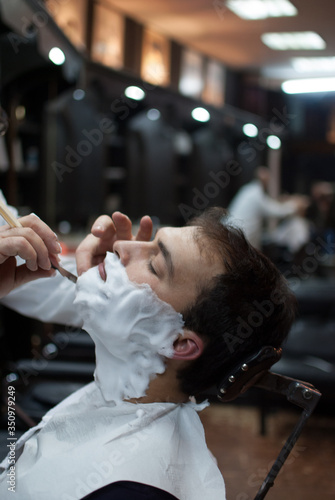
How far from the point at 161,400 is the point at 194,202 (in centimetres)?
649

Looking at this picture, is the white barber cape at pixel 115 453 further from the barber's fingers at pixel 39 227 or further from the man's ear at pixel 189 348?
the barber's fingers at pixel 39 227

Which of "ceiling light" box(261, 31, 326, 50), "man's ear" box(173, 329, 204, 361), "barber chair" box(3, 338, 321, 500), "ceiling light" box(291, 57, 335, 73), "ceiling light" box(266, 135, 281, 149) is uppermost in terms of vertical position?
"ceiling light" box(261, 31, 326, 50)

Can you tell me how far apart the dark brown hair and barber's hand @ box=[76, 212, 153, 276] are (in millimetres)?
228

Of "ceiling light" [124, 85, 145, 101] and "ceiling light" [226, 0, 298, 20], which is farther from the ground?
"ceiling light" [226, 0, 298, 20]

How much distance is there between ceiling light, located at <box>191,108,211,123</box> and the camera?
729 centimetres

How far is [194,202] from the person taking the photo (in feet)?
25.0

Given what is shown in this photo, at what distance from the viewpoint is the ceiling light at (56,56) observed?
2689 millimetres

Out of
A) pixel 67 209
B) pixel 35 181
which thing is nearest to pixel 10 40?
pixel 35 181

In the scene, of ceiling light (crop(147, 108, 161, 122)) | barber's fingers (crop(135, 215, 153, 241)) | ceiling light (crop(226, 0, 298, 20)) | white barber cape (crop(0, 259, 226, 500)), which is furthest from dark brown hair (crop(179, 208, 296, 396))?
ceiling light (crop(147, 108, 161, 122))

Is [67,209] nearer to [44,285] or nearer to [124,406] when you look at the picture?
[44,285]

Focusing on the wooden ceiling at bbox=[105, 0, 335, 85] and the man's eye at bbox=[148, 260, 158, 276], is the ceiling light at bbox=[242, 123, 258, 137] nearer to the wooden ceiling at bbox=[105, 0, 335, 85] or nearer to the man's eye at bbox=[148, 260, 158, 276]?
the wooden ceiling at bbox=[105, 0, 335, 85]

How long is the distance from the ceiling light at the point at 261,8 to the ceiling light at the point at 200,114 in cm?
508

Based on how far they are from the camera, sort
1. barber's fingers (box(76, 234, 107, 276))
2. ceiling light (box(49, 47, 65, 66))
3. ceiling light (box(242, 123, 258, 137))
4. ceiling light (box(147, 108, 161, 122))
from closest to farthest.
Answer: barber's fingers (box(76, 234, 107, 276)), ceiling light (box(49, 47, 65, 66)), ceiling light (box(147, 108, 161, 122)), ceiling light (box(242, 123, 258, 137))

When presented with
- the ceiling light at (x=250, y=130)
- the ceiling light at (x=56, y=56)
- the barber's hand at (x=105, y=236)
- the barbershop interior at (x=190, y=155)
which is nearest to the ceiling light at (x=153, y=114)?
the barbershop interior at (x=190, y=155)
